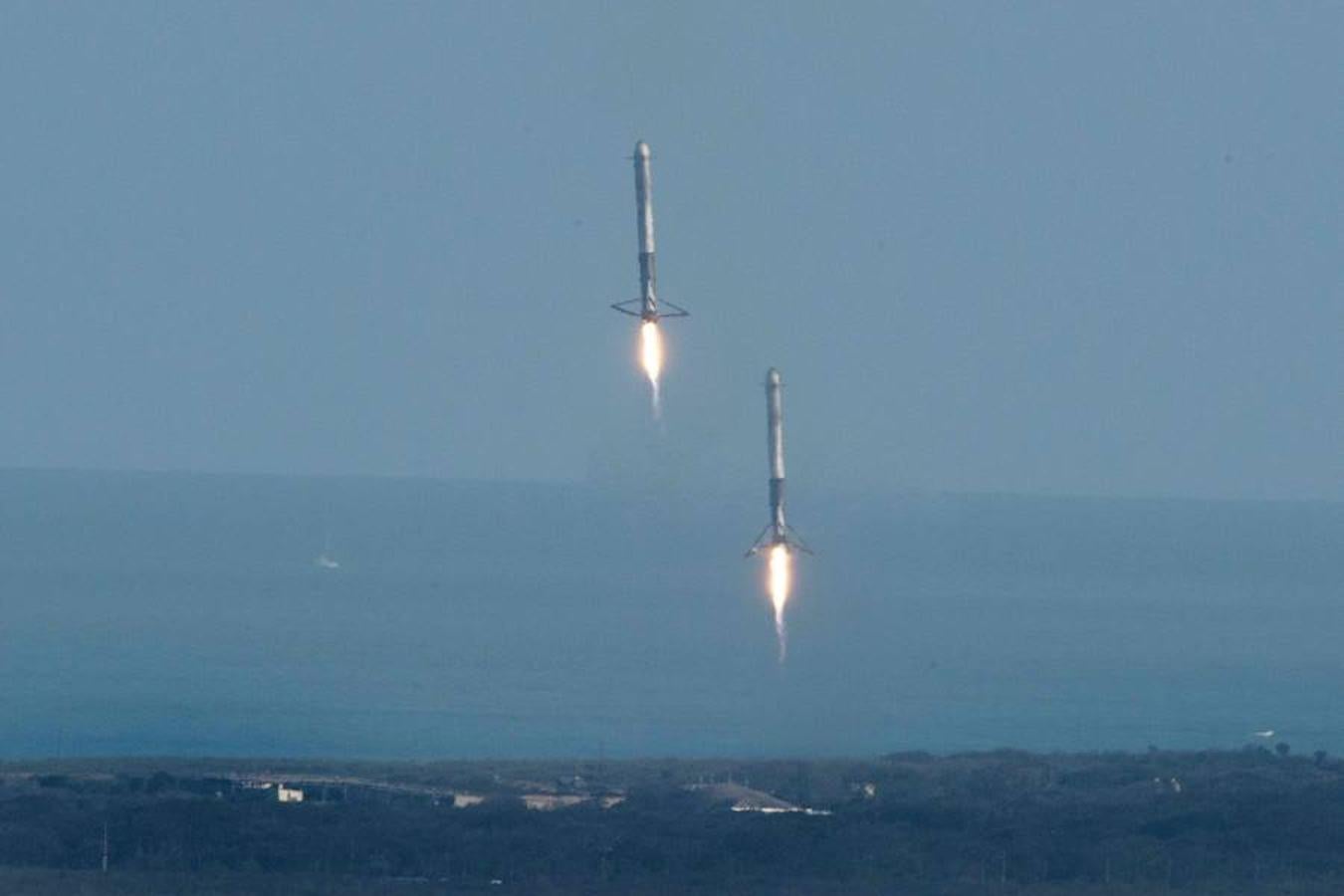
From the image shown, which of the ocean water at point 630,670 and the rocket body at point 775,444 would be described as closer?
the rocket body at point 775,444

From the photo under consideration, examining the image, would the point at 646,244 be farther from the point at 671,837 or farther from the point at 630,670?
the point at 630,670

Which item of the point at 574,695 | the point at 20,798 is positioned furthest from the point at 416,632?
the point at 20,798

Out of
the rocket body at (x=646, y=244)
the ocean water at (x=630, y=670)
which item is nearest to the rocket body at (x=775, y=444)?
the rocket body at (x=646, y=244)

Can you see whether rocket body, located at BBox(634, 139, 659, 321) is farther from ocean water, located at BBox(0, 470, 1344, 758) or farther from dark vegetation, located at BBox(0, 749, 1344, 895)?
ocean water, located at BBox(0, 470, 1344, 758)

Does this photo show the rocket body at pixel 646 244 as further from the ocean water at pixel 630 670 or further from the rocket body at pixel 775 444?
the ocean water at pixel 630 670

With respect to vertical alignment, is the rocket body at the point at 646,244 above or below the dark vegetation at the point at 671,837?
above

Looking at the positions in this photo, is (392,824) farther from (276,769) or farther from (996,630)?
(996,630)

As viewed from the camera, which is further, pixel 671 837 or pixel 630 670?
pixel 630 670

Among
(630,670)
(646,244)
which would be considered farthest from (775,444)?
(630,670)

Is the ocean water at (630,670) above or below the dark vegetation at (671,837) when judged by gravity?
above
